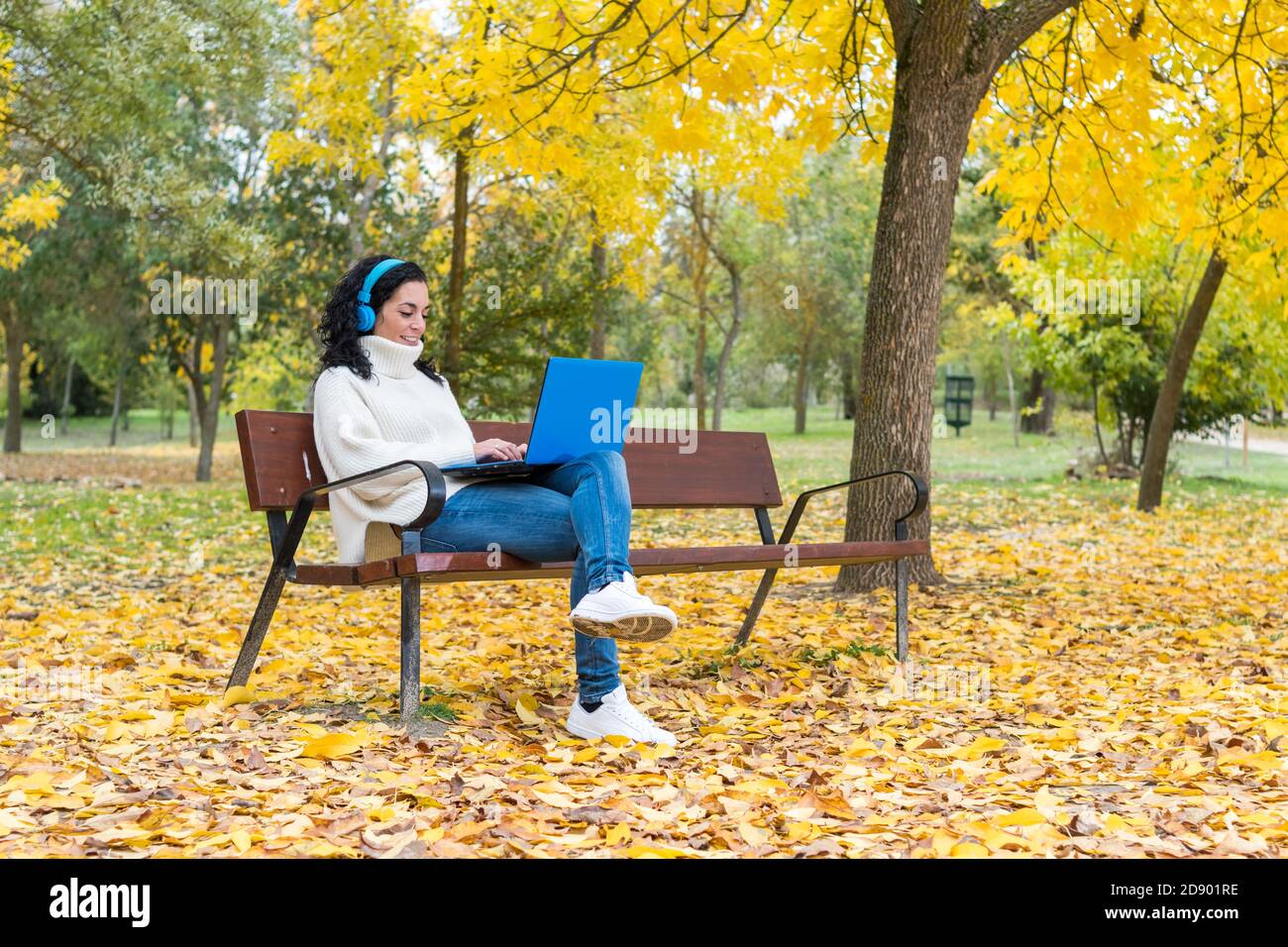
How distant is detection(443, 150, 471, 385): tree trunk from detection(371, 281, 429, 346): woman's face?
6877 millimetres

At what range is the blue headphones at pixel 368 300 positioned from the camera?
4383 millimetres

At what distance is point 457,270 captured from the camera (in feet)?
37.9

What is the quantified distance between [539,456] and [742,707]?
3.81 ft

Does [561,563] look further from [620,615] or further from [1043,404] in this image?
[1043,404]

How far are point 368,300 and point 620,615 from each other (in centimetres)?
147

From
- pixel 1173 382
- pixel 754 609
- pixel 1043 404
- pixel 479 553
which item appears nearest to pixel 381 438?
pixel 479 553

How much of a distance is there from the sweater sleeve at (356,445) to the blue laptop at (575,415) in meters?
0.13

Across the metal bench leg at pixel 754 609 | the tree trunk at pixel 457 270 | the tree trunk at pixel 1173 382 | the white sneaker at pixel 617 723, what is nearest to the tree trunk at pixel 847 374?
the tree trunk at pixel 1173 382

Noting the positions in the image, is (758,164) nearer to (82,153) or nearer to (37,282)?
(82,153)

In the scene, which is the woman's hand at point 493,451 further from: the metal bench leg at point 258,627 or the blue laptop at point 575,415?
the metal bench leg at point 258,627

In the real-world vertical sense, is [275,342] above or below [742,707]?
above

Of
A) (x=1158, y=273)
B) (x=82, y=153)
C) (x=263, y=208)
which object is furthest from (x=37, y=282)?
(x=1158, y=273)

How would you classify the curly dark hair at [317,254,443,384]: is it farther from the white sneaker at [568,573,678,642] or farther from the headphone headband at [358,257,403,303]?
the white sneaker at [568,573,678,642]

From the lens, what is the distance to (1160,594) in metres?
7.43
